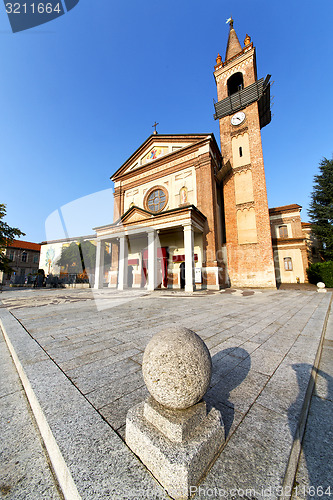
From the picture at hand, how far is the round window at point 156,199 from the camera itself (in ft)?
62.8

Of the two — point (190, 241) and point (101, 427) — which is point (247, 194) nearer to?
point (190, 241)

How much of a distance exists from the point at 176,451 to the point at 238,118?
2408 cm

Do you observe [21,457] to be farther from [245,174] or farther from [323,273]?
[323,273]

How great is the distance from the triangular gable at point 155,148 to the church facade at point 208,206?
0.09 meters

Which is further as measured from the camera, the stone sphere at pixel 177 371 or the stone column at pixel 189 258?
the stone column at pixel 189 258

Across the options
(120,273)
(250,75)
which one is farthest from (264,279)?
(250,75)

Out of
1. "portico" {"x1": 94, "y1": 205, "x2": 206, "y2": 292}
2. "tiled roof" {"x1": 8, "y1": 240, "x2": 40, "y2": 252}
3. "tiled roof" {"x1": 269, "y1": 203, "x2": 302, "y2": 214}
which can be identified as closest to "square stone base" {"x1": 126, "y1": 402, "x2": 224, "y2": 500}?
"portico" {"x1": 94, "y1": 205, "x2": 206, "y2": 292}

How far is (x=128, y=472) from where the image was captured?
3.86 feet

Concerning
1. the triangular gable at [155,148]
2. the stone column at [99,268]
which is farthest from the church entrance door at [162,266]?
the triangular gable at [155,148]

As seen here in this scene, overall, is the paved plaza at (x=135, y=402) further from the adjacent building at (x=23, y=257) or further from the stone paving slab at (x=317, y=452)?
the adjacent building at (x=23, y=257)

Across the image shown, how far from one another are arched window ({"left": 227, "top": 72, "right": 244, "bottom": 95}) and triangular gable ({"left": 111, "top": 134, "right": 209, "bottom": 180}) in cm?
879

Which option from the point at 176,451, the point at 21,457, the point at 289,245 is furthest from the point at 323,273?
the point at 21,457

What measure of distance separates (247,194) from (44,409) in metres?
19.7

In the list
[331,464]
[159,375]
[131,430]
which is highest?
[159,375]
